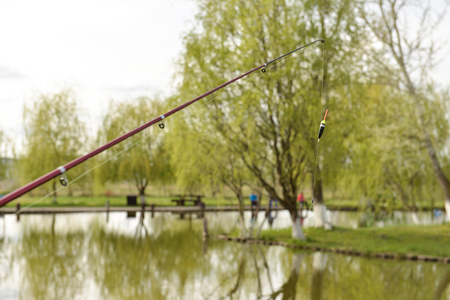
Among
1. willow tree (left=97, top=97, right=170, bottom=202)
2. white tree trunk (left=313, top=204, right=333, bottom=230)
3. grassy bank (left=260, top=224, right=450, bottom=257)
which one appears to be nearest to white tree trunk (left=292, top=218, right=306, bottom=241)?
grassy bank (left=260, top=224, right=450, bottom=257)

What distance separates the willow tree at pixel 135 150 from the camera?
3588 cm

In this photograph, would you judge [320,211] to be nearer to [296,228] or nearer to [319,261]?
[296,228]

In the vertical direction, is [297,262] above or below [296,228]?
below

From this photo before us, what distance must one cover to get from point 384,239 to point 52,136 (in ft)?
85.5

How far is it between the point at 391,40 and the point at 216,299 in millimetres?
12254

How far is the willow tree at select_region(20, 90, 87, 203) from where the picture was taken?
35.2 m

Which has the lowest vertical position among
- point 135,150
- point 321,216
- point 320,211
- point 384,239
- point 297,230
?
point 384,239

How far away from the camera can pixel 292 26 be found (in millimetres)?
16641

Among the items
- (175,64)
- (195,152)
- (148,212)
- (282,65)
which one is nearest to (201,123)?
(195,152)

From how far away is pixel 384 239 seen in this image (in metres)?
17.8

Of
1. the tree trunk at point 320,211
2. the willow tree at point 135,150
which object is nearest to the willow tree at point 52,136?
the willow tree at point 135,150

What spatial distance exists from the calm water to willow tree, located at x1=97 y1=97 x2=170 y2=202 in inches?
618

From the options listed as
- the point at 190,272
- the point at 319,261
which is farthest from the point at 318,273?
the point at 190,272

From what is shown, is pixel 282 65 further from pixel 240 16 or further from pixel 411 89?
pixel 411 89
